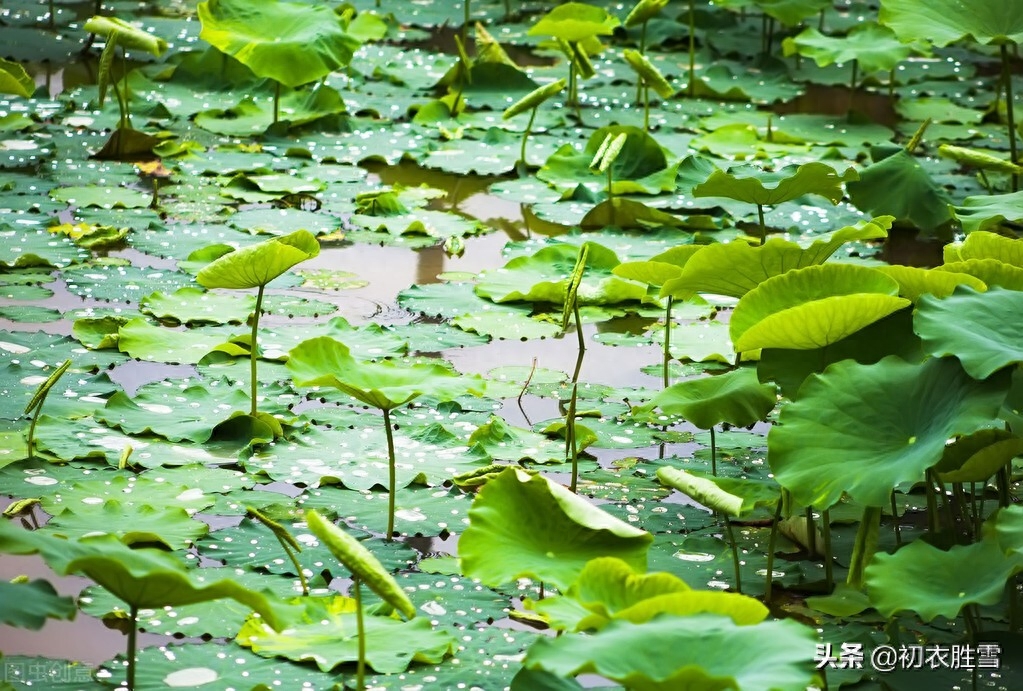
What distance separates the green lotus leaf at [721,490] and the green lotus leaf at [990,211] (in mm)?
1147

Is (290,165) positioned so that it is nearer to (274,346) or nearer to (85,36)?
(274,346)

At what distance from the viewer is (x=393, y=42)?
6180 mm

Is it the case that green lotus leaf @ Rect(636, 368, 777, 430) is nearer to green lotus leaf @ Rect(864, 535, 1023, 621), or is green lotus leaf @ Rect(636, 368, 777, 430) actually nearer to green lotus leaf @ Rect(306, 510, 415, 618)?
green lotus leaf @ Rect(864, 535, 1023, 621)

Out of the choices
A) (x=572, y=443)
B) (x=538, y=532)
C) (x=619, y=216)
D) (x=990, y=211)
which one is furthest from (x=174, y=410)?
(x=990, y=211)

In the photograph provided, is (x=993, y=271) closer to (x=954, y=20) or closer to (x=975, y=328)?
(x=975, y=328)

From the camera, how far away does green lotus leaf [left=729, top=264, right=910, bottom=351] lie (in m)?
2.17

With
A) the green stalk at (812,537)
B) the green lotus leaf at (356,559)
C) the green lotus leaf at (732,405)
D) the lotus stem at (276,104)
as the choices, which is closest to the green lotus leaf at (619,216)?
the lotus stem at (276,104)

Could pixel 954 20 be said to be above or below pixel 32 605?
above

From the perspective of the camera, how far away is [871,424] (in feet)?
6.87

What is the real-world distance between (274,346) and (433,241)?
3.04 ft

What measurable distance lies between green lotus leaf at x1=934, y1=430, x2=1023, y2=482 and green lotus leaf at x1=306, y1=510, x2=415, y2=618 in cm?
91

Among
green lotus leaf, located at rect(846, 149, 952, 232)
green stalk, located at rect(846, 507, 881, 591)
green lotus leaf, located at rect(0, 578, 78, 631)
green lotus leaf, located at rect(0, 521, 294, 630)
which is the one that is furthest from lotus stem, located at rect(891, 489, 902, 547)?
green lotus leaf, located at rect(846, 149, 952, 232)

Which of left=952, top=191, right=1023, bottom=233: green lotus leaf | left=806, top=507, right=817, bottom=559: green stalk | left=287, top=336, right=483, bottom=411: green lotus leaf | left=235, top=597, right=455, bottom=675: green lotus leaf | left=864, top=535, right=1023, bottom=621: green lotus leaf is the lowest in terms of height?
left=806, top=507, right=817, bottom=559: green stalk

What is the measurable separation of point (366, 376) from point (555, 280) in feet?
4.37
